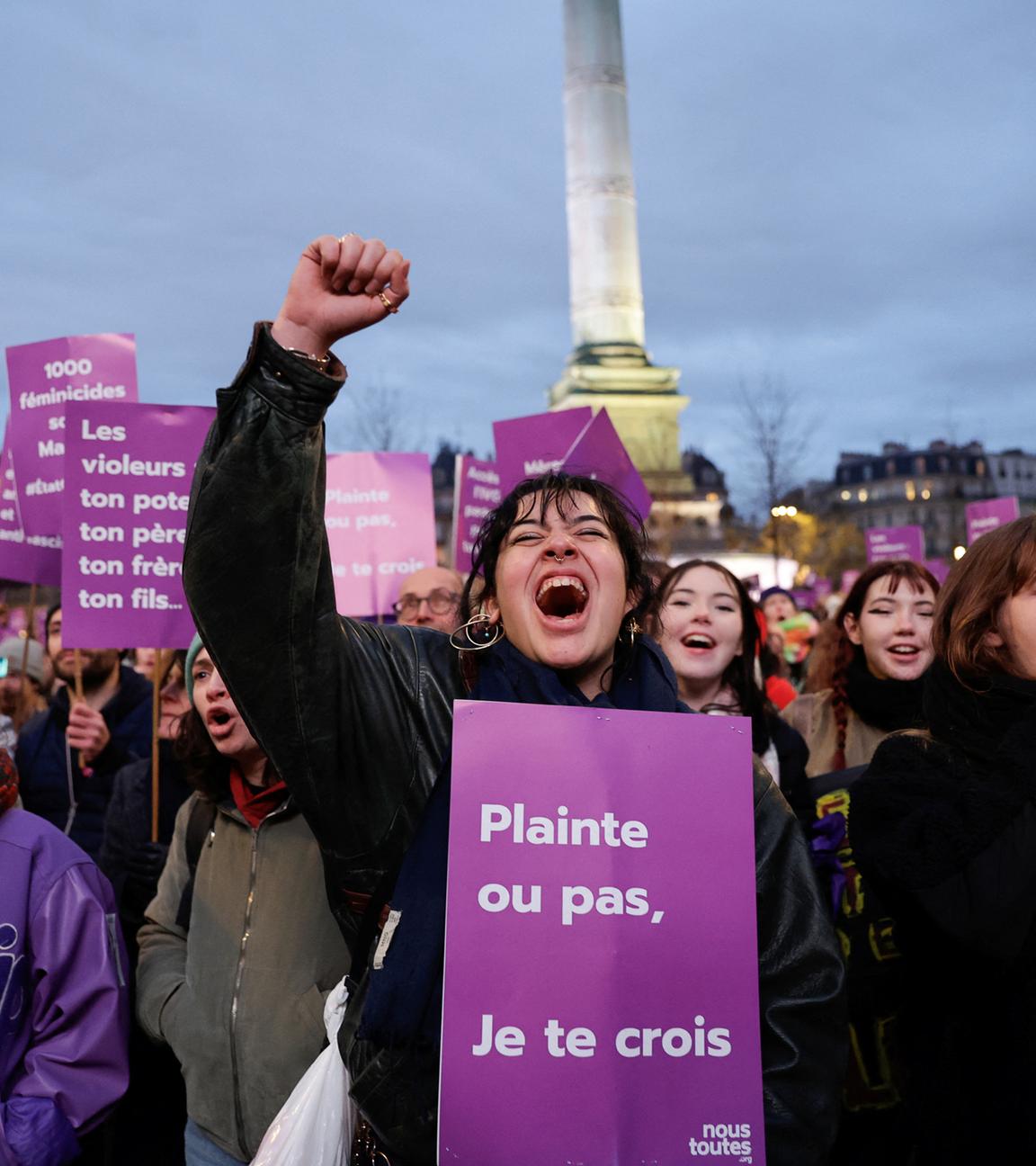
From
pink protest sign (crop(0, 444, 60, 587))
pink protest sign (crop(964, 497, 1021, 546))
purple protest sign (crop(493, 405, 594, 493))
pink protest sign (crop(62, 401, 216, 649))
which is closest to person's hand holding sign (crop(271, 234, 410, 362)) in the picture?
pink protest sign (crop(62, 401, 216, 649))

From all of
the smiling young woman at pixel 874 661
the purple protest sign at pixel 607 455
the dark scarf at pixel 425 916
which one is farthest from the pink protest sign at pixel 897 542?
the dark scarf at pixel 425 916

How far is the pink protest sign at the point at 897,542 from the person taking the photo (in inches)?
481

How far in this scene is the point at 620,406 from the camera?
32.0m

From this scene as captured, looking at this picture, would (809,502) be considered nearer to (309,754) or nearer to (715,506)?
(715,506)

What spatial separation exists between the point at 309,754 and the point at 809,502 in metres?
62.5

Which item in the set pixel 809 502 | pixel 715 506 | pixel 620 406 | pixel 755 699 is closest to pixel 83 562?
pixel 755 699

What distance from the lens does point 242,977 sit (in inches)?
106

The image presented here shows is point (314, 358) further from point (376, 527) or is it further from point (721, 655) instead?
point (376, 527)

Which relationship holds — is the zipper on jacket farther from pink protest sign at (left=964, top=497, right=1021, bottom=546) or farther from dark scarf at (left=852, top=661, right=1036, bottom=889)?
pink protest sign at (left=964, top=497, right=1021, bottom=546)

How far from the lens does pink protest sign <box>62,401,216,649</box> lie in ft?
15.1

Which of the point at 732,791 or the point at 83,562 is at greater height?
the point at 83,562

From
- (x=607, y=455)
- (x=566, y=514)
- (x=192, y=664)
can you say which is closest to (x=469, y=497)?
(x=607, y=455)

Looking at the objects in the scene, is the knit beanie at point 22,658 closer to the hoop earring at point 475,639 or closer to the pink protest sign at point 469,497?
the pink protest sign at point 469,497

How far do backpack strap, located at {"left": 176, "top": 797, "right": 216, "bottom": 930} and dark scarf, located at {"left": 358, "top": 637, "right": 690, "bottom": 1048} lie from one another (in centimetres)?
132
